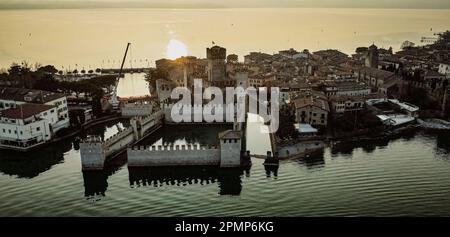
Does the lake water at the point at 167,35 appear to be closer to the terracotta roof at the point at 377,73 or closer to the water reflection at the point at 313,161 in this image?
the terracotta roof at the point at 377,73

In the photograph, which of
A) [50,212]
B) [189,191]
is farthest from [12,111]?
[189,191]

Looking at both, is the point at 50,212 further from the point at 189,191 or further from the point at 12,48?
the point at 12,48

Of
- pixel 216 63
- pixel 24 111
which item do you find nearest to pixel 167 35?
pixel 216 63

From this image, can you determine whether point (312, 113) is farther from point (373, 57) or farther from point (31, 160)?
point (373, 57)

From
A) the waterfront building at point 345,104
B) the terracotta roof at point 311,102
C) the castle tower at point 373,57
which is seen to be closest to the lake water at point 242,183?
the terracotta roof at point 311,102

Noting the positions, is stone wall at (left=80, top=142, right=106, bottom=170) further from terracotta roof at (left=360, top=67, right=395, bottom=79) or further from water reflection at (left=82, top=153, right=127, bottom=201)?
terracotta roof at (left=360, top=67, right=395, bottom=79)
